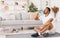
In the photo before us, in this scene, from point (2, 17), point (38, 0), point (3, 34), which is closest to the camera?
point (3, 34)

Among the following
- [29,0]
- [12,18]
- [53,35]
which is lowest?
[53,35]

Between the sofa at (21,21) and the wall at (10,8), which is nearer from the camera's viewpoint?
the sofa at (21,21)

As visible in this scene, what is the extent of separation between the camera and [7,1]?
13.0 ft

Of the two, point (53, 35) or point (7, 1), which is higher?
point (7, 1)

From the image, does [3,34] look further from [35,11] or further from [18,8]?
[35,11]

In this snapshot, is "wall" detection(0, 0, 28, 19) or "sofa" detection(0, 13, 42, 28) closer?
"sofa" detection(0, 13, 42, 28)

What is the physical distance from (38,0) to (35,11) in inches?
14.5

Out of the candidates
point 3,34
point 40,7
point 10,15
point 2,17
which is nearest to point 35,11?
point 40,7

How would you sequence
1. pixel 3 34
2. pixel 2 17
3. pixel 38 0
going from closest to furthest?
pixel 3 34 < pixel 2 17 < pixel 38 0

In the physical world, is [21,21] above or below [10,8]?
below

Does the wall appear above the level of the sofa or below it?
above

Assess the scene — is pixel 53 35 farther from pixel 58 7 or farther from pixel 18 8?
pixel 18 8

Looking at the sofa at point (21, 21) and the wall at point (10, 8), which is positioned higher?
the wall at point (10, 8)

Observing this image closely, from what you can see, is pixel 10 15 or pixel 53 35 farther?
pixel 10 15
